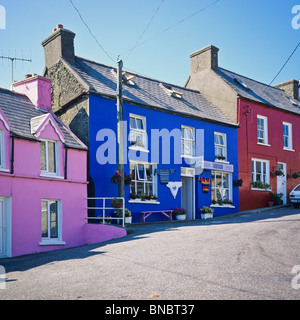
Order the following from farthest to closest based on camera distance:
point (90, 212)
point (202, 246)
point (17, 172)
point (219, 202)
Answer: point (219, 202) → point (90, 212) → point (17, 172) → point (202, 246)

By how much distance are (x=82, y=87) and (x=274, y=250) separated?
11410 mm

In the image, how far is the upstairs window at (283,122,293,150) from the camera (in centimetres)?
2655

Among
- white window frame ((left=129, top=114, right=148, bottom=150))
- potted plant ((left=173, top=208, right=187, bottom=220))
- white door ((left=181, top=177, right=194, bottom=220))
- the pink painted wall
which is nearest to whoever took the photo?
the pink painted wall

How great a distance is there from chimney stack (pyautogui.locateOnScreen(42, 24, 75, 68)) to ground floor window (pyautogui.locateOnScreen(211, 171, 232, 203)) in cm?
940

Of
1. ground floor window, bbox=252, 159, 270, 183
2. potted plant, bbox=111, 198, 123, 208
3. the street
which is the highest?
ground floor window, bbox=252, 159, 270, 183

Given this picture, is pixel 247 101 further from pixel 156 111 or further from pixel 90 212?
pixel 90 212

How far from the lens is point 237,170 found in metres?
22.9

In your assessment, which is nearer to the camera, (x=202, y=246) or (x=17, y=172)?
(x=202, y=246)

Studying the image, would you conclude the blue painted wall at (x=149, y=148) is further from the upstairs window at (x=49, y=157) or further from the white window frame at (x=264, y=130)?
the white window frame at (x=264, y=130)

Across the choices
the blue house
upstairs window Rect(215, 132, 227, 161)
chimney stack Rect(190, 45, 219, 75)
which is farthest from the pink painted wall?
chimney stack Rect(190, 45, 219, 75)

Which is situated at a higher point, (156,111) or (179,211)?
(156,111)

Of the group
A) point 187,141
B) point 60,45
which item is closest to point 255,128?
point 187,141

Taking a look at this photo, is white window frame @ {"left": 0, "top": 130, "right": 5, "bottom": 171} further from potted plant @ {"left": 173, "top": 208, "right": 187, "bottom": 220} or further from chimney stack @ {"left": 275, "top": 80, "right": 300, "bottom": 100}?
chimney stack @ {"left": 275, "top": 80, "right": 300, "bottom": 100}
